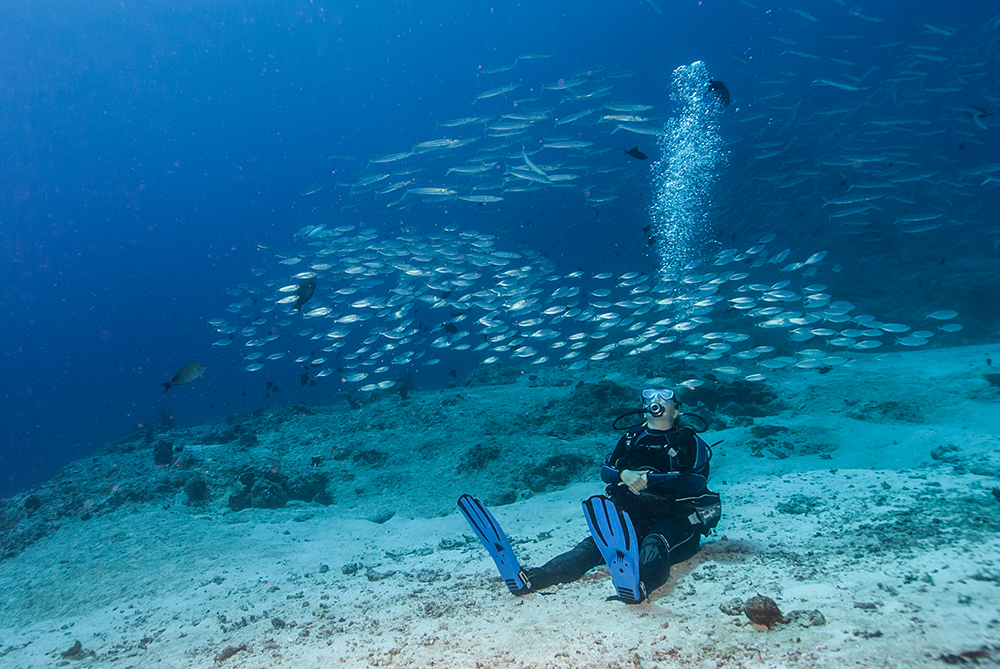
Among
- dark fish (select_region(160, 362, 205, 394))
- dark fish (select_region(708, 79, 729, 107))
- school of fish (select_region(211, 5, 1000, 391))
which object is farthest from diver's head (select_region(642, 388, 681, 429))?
dark fish (select_region(160, 362, 205, 394))

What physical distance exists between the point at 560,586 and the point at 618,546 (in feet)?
3.60

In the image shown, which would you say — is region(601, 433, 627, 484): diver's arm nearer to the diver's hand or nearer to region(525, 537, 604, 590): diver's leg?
the diver's hand

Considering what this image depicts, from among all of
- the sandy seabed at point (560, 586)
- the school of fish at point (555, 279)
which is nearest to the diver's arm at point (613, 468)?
the sandy seabed at point (560, 586)

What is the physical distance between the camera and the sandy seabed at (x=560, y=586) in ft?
7.80

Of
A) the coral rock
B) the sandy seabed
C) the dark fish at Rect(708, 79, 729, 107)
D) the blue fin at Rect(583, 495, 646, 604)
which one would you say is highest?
the dark fish at Rect(708, 79, 729, 107)

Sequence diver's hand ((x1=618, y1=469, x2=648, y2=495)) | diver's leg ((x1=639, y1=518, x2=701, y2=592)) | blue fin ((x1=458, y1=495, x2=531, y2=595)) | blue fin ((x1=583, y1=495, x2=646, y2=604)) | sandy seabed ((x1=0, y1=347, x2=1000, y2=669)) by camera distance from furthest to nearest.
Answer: diver's hand ((x1=618, y1=469, x2=648, y2=495)) → blue fin ((x1=458, y1=495, x2=531, y2=595)) → diver's leg ((x1=639, y1=518, x2=701, y2=592)) → blue fin ((x1=583, y1=495, x2=646, y2=604)) → sandy seabed ((x1=0, y1=347, x2=1000, y2=669))

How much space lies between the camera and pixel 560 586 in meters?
3.67

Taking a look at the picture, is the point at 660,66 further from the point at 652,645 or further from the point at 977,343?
the point at 652,645

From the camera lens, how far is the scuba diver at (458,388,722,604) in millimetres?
2910

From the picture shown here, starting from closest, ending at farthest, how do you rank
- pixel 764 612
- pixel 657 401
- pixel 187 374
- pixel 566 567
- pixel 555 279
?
pixel 764 612, pixel 566 567, pixel 657 401, pixel 187 374, pixel 555 279

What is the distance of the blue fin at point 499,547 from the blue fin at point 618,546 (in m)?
0.68

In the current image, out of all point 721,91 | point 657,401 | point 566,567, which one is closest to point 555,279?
point 721,91

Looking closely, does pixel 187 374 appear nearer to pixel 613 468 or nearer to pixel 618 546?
pixel 613 468

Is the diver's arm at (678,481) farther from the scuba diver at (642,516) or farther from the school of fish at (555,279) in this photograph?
the school of fish at (555,279)
